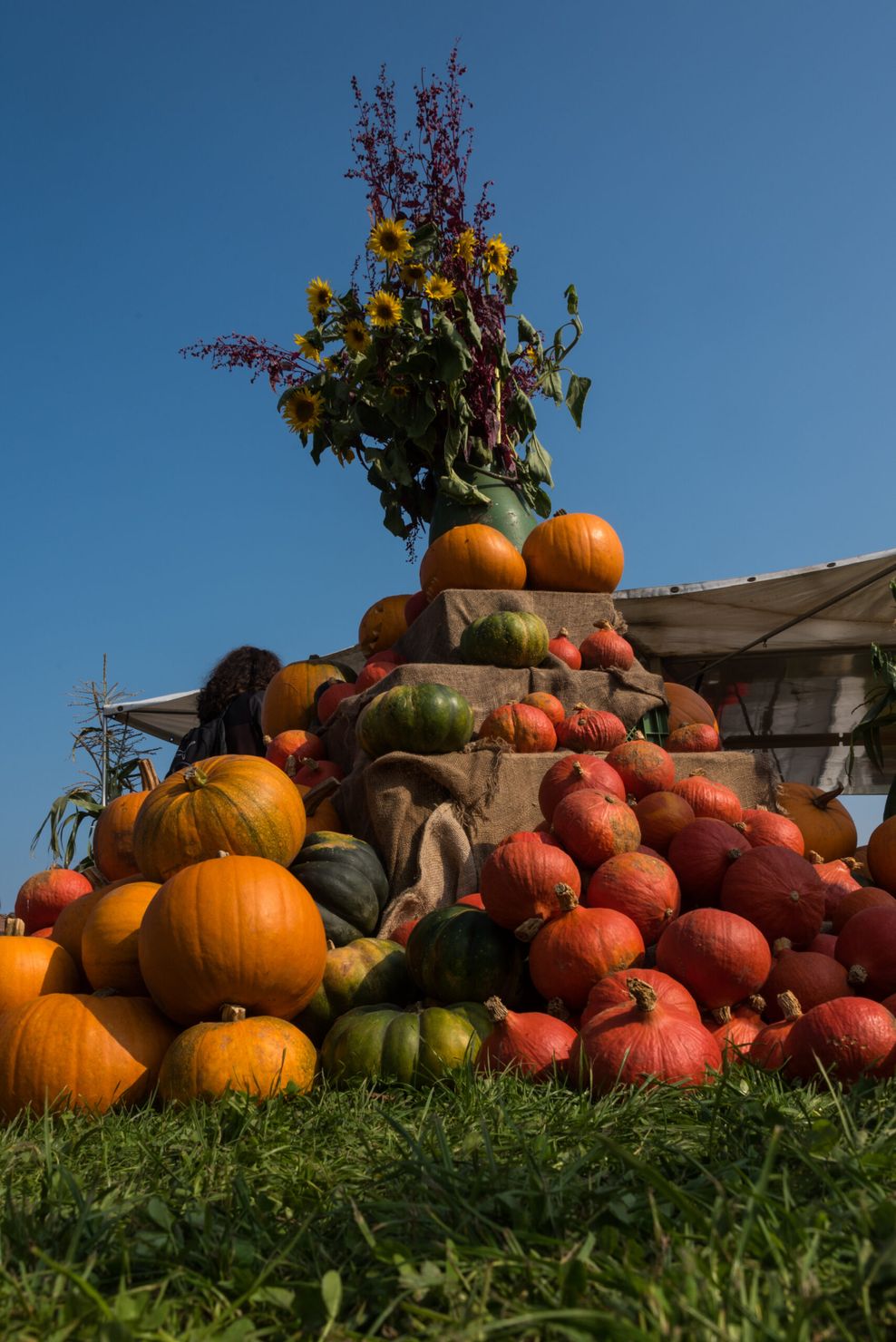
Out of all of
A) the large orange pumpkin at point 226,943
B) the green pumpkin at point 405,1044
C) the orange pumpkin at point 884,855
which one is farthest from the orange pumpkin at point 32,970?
the orange pumpkin at point 884,855

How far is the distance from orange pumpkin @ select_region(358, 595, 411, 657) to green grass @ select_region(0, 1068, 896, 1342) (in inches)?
174

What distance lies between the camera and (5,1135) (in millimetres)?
2092

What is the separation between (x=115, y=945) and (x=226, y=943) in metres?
0.54

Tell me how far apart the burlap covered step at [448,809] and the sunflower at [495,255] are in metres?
3.68

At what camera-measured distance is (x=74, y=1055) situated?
248 centimetres

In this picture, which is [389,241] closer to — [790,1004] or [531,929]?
[531,929]

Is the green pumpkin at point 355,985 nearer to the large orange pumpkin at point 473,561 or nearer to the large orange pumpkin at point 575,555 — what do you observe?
the large orange pumpkin at point 473,561

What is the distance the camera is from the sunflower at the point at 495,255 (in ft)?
20.5

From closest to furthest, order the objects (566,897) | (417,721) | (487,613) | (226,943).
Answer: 1. (226,943)
2. (566,897)
3. (417,721)
4. (487,613)

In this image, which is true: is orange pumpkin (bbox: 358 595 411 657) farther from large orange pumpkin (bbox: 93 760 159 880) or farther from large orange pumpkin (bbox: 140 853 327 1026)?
large orange pumpkin (bbox: 140 853 327 1026)

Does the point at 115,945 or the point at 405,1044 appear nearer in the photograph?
the point at 405,1044

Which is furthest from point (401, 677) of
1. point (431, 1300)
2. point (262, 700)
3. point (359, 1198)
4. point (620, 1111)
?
point (431, 1300)

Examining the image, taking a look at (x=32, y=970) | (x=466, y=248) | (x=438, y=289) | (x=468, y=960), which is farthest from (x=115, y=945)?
(x=466, y=248)

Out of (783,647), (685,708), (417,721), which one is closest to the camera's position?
(417,721)
